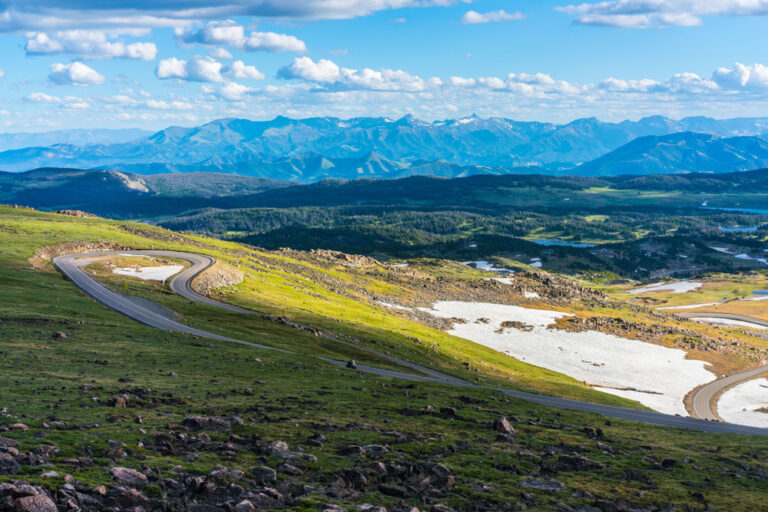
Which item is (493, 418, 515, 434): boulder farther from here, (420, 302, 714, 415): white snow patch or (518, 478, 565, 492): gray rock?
(420, 302, 714, 415): white snow patch

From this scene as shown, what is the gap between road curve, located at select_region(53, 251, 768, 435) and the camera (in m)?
59.2

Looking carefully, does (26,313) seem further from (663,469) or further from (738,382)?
(738,382)

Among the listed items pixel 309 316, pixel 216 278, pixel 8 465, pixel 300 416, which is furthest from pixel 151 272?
pixel 8 465

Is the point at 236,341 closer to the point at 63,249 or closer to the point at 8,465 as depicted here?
the point at 8,465

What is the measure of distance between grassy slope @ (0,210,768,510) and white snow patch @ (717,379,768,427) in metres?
49.7

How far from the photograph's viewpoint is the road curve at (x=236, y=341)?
59.2 meters

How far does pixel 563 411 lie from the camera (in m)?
53.9

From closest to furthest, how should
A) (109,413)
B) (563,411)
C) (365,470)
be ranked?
(365,470) < (109,413) < (563,411)

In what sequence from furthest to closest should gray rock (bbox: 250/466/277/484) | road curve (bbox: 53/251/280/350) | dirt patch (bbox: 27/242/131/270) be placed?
dirt patch (bbox: 27/242/131/270), road curve (bbox: 53/251/280/350), gray rock (bbox: 250/466/277/484)

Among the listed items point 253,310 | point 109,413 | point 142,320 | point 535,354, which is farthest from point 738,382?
point 109,413

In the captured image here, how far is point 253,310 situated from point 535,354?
54.8 metres

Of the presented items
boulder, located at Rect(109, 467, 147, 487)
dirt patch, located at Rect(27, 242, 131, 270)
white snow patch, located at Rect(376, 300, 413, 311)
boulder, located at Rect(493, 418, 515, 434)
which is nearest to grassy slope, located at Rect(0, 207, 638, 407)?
dirt patch, located at Rect(27, 242, 131, 270)

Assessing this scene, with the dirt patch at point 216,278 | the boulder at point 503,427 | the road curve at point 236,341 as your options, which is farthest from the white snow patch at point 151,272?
the boulder at point 503,427

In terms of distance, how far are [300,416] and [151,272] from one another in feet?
302
